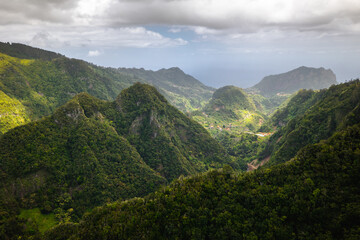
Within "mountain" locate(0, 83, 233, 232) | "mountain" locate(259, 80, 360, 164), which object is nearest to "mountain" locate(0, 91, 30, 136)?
"mountain" locate(0, 83, 233, 232)

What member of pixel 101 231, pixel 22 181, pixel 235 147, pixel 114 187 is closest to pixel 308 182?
pixel 101 231

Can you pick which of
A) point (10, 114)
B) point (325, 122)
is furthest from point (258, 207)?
point (10, 114)

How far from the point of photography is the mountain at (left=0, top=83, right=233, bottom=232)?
234 ft

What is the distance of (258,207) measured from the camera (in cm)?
4850

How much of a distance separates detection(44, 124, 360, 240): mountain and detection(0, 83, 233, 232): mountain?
18.9 m

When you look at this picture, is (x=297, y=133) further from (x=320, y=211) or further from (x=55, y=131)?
(x=55, y=131)

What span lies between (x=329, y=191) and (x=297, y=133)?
57.0m

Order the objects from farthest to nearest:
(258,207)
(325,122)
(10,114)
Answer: (10,114)
(325,122)
(258,207)

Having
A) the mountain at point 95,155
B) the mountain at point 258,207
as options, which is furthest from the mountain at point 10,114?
the mountain at point 258,207

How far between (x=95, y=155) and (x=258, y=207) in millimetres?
69443

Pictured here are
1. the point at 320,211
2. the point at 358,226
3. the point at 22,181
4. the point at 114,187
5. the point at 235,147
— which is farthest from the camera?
the point at 235,147

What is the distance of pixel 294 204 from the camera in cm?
4497

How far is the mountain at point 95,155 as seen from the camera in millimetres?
71438

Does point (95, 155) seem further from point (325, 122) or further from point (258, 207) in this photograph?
point (325, 122)
